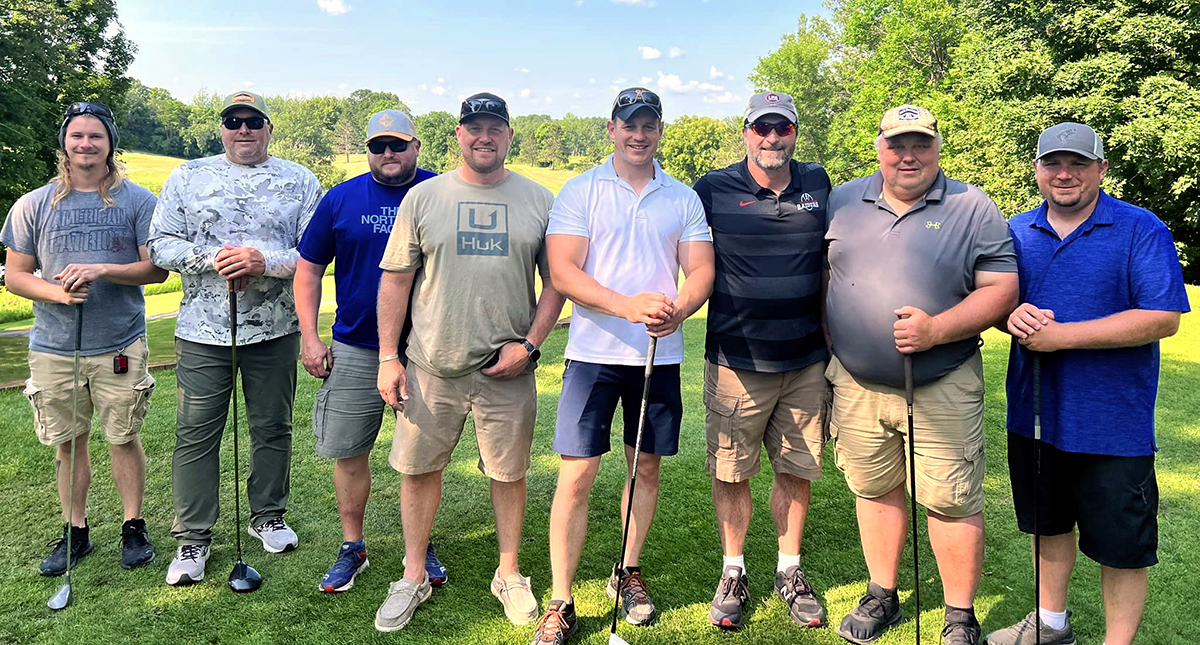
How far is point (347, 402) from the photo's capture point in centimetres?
370

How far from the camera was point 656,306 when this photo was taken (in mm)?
2977

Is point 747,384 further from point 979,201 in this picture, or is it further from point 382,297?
point 382,297

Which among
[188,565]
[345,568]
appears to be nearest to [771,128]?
[345,568]

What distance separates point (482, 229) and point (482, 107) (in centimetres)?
52

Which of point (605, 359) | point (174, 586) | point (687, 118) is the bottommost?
point (174, 586)

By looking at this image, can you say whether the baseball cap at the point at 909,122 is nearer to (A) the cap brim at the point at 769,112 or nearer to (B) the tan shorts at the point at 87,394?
(A) the cap brim at the point at 769,112

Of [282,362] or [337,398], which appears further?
[282,362]

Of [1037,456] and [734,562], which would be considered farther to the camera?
[734,562]

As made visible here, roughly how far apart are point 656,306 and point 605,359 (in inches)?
15.3

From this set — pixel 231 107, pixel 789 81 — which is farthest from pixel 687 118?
pixel 231 107

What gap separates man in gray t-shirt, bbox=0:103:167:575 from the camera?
148 inches

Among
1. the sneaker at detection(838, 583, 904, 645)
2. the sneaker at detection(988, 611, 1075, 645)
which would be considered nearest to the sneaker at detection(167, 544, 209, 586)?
the sneaker at detection(838, 583, 904, 645)

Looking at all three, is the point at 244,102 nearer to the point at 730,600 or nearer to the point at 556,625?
the point at 556,625

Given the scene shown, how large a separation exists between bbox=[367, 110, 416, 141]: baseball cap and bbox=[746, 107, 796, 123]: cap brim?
5.20 feet
